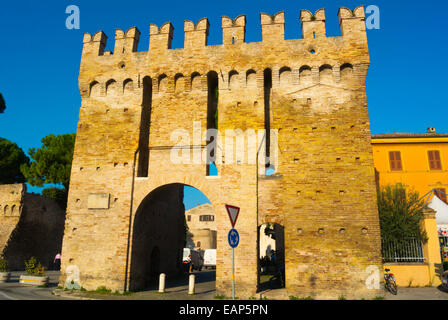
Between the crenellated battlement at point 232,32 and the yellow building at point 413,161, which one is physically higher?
the crenellated battlement at point 232,32

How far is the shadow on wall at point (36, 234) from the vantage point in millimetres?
22000

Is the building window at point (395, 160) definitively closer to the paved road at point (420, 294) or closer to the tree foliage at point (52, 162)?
the paved road at point (420, 294)

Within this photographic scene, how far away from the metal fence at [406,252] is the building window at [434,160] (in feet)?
33.5

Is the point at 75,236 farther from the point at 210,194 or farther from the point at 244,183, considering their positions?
the point at 244,183

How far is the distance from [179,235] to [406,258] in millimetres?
11313

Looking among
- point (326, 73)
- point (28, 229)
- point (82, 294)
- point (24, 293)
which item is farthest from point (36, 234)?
point (326, 73)

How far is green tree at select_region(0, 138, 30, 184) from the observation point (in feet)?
105

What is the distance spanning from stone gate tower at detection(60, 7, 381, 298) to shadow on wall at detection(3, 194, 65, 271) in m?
12.5

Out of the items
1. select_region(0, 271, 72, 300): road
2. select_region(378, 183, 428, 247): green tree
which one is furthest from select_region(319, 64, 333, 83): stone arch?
select_region(0, 271, 72, 300): road

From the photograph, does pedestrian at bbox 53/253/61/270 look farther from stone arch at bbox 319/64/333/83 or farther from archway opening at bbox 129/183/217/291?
stone arch at bbox 319/64/333/83

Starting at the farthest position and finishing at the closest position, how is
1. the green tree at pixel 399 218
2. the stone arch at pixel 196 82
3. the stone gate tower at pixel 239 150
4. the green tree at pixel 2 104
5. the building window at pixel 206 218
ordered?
the building window at pixel 206 218
the green tree at pixel 2 104
the green tree at pixel 399 218
the stone arch at pixel 196 82
the stone gate tower at pixel 239 150

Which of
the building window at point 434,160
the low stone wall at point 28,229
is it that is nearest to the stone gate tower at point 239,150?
the low stone wall at point 28,229

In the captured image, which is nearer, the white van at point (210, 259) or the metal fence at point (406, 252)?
the metal fence at point (406, 252)
